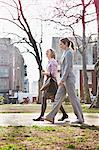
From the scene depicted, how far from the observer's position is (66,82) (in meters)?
8.34

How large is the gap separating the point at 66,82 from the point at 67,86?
83mm

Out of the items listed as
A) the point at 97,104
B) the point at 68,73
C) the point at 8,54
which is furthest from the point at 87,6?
the point at 8,54

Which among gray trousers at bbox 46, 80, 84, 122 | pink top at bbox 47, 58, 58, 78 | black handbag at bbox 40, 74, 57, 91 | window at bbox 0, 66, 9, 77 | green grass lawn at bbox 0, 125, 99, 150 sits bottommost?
window at bbox 0, 66, 9, 77

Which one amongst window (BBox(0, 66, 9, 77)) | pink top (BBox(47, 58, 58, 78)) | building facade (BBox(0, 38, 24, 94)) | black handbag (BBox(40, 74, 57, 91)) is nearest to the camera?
pink top (BBox(47, 58, 58, 78))

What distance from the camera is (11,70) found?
80.6m

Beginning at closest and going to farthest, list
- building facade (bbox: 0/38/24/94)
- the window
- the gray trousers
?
the gray trousers, building facade (bbox: 0/38/24/94), the window

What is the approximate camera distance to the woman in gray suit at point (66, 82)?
824 centimetres

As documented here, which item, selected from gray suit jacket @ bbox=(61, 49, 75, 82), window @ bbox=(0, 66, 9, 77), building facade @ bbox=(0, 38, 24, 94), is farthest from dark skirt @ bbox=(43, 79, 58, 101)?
window @ bbox=(0, 66, 9, 77)

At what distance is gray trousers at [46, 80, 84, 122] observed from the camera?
328 inches

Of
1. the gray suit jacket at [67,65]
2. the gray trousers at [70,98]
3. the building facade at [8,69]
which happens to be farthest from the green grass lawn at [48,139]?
the building facade at [8,69]

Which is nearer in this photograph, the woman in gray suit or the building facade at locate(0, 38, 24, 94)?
the woman in gray suit

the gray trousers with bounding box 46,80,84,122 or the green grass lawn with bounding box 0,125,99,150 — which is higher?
the gray trousers with bounding box 46,80,84,122

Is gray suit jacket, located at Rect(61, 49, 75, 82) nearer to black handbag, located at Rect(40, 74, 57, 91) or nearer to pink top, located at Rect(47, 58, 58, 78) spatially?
pink top, located at Rect(47, 58, 58, 78)

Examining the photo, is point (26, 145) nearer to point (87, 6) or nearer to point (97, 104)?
point (97, 104)
